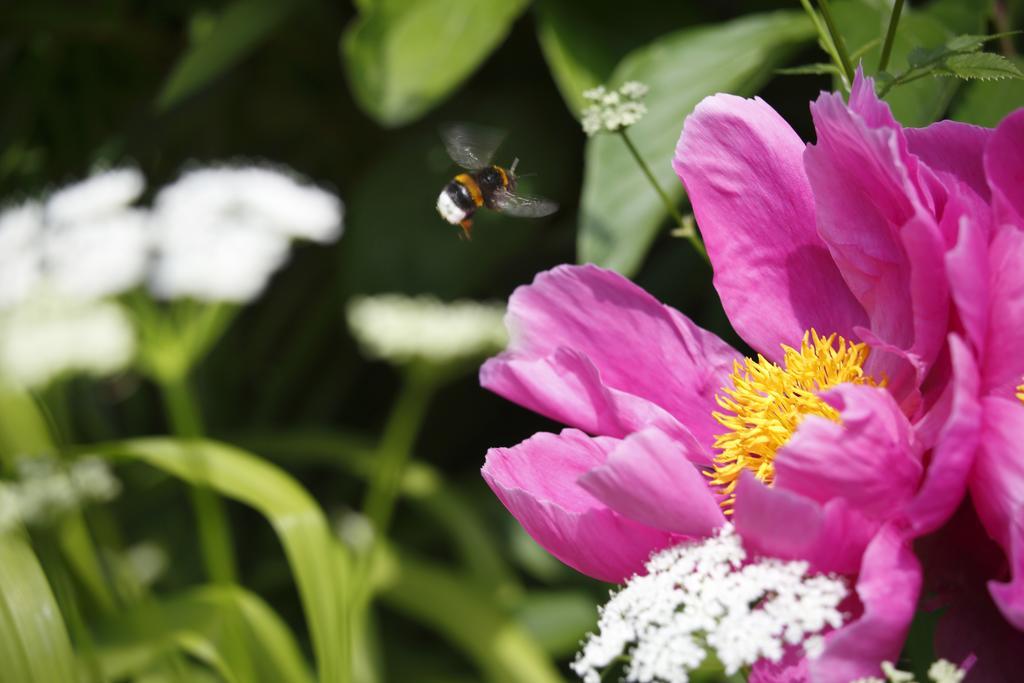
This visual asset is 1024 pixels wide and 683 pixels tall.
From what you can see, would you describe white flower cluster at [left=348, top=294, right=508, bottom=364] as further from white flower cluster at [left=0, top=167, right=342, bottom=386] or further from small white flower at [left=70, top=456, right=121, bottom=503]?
small white flower at [left=70, top=456, right=121, bottom=503]

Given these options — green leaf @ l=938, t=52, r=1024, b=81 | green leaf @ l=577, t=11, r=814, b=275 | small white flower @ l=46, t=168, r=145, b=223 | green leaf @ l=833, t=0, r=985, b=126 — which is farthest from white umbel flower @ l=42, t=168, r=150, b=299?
green leaf @ l=938, t=52, r=1024, b=81

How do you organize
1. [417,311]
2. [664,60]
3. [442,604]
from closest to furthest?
1. [664,60]
2. [417,311]
3. [442,604]

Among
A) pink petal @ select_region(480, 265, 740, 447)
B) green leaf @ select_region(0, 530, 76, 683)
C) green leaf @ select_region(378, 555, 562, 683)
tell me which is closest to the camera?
pink petal @ select_region(480, 265, 740, 447)

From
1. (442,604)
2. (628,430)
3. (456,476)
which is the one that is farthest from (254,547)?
(628,430)

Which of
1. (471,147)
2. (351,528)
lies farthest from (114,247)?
(351,528)

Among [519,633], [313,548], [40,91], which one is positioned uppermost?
[40,91]

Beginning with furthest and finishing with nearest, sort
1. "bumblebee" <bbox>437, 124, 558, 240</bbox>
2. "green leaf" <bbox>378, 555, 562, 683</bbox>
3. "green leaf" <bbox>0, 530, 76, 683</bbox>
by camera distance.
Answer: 1. "green leaf" <bbox>378, 555, 562, 683</bbox>
2. "bumblebee" <bbox>437, 124, 558, 240</bbox>
3. "green leaf" <bbox>0, 530, 76, 683</bbox>

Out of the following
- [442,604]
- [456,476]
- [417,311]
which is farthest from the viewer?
[456,476]

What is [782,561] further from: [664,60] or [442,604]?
[442,604]

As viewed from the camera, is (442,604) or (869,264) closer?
(869,264)
